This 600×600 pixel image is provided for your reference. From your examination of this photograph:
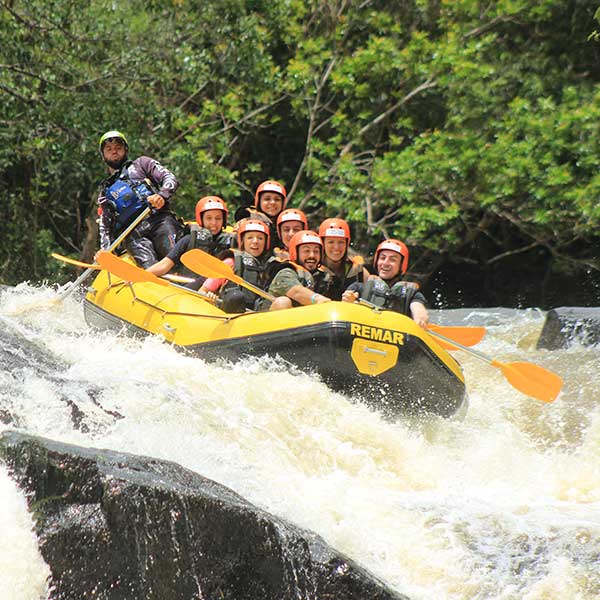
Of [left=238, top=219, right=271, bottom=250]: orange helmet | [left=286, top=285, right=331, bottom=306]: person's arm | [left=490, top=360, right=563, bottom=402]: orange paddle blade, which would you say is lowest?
[left=490, top=360, right=563, bottom=402]: orange paddle blade

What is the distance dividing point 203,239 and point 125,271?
0.63m

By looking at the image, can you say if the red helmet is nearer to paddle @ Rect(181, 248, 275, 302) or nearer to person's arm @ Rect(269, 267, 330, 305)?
person's arm @ Rect(269, 267, 330, 305)

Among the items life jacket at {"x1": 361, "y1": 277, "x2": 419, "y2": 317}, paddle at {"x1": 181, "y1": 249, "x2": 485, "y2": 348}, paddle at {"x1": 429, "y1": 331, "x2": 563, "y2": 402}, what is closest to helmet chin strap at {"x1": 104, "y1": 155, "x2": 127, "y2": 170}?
paddle at {"x1": 181, "y1": 249, "x2": 485, "y2": 348}

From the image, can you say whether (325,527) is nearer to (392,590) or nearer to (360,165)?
(392,590)

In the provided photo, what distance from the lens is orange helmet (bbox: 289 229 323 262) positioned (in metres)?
6.52

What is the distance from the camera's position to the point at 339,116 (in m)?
12.2

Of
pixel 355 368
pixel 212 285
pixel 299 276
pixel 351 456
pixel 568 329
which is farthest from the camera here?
pixel 568 329

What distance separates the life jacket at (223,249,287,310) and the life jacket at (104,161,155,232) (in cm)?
131

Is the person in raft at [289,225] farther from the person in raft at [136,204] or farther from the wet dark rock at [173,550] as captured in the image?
the wet dark rock at [173,550]

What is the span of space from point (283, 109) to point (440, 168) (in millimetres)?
2690

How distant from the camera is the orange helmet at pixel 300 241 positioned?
652 cm

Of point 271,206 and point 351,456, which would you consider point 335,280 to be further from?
point 351,456

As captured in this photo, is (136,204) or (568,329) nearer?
(136,204)

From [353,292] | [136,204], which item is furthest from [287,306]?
[136,204]
